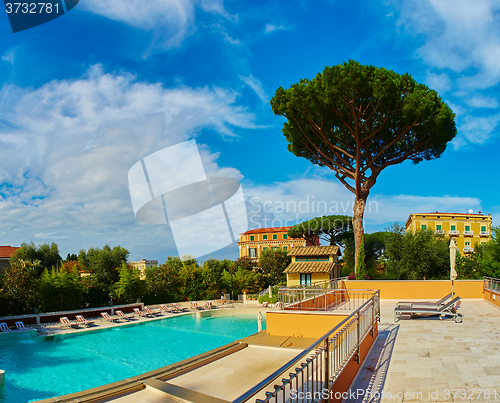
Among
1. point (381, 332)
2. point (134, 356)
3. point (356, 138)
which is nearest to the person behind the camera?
point (381, 332)

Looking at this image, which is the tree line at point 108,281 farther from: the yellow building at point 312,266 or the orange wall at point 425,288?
the orange wall at point 425,288

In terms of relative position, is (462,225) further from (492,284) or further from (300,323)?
(300,323)

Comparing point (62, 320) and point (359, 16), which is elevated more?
point (359, 16)

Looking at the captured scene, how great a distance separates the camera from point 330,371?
166 inches

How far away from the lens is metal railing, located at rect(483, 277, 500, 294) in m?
13.5

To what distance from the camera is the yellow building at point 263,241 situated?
5059cm

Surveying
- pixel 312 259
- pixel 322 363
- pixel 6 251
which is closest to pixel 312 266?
pixel 312 259

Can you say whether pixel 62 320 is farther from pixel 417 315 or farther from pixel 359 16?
pixel 359 16

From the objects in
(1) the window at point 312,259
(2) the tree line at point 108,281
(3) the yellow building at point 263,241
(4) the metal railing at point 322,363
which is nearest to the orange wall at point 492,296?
(4) the metal railing at point 322,363

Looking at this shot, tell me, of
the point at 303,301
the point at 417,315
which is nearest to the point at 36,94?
the point at 303,301

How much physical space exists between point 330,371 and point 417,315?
7.99 metres

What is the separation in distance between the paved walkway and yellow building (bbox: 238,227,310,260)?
40686 mm

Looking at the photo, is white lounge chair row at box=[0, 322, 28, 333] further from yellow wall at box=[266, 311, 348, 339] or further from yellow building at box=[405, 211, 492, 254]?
yellow building at box=[405, 211, 492, 254]

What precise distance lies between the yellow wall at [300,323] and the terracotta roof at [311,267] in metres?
16.1
